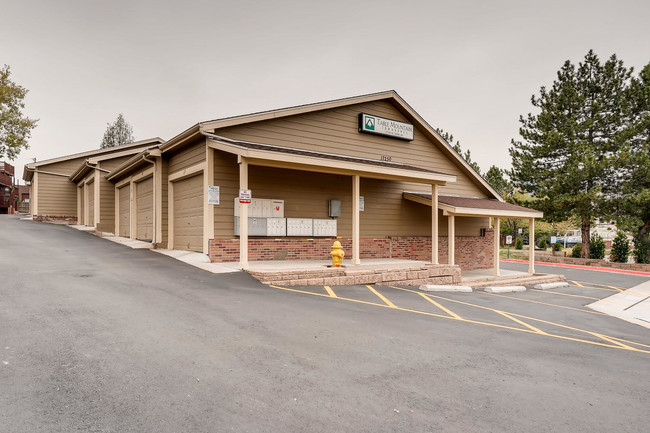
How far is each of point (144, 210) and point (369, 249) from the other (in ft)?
32.5

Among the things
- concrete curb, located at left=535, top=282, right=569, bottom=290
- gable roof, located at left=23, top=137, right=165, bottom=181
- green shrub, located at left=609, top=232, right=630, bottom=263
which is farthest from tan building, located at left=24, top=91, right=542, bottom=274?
green shrub, located at left=609, top=232, right=630, bottom=263

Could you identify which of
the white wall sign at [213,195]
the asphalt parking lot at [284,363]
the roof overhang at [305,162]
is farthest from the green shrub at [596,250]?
the white wall sign at [213,195]

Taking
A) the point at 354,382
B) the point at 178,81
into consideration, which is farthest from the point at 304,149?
the point at 178,81

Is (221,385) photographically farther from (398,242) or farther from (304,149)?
(398,242)

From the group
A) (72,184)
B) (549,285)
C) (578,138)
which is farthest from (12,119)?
(578,138)

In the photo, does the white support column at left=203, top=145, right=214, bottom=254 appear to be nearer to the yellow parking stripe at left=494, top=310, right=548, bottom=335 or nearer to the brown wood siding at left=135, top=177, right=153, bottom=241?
the brown wood siding at left=135, top=177, right=153, bottom=241

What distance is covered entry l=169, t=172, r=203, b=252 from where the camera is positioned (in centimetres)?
1161

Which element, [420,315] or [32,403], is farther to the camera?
[420,315]

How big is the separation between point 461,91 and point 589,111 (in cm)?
886

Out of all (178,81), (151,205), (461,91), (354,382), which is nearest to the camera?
(354,382)

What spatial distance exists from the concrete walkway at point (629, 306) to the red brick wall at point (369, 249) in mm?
5950

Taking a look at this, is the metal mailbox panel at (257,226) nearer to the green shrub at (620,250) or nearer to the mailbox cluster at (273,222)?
the mailbox cluster at (273,222)

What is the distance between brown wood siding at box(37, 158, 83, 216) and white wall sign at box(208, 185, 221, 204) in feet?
66.0

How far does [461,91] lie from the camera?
24.0 meters
